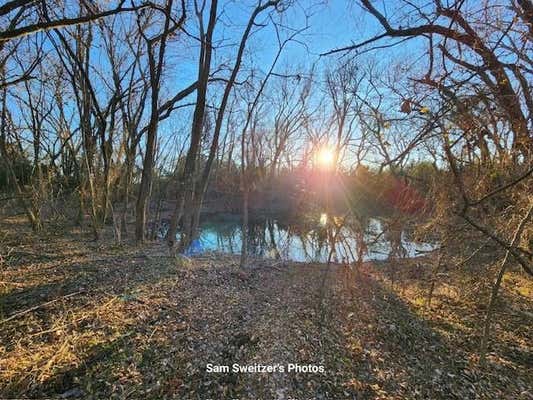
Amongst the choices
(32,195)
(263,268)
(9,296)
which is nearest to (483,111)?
(263,268)

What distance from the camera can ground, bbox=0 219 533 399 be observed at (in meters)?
2.11

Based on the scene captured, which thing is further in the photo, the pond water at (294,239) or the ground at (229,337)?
the pond water at (294,239)

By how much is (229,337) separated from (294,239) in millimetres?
8902

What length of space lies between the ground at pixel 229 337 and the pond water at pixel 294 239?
1814mm

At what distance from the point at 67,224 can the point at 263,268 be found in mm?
6775

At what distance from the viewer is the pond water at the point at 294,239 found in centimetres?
700

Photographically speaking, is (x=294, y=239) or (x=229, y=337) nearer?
(x=229, y=337)

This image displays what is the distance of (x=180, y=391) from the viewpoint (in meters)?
2.04

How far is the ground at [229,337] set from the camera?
211 cm

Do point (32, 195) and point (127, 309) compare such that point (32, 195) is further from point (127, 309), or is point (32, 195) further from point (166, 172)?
point (166, 172)

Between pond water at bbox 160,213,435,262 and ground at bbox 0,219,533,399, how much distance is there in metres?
1.81

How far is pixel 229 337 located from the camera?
2.79 meters

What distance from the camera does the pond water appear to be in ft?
23.0

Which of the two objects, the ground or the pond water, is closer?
the ground
